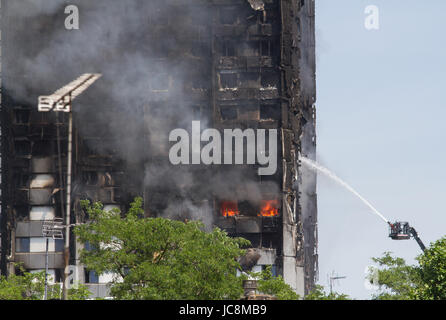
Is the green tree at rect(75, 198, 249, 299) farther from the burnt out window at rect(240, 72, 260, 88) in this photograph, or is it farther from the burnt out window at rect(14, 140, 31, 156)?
the burnt out window at rect(240, 72, 260, 88)

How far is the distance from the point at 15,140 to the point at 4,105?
456 centimetres

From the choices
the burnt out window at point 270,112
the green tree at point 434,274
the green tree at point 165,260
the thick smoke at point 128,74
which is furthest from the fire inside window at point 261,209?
the green tree at point 434,274

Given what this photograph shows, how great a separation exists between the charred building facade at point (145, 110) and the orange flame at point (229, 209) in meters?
0.12

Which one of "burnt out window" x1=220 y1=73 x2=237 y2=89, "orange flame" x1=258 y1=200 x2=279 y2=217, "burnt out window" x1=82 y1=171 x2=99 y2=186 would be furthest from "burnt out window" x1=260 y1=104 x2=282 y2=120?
"burnt out window" x1=82 y1=171 x2=99 y2=186

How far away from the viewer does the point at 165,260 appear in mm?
76438

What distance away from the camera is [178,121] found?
126 m

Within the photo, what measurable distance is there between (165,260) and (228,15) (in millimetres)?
57319

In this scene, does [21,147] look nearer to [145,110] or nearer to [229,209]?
[145,110]

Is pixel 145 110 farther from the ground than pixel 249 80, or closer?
closer

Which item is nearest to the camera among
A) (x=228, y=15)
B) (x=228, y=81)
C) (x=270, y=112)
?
(x=228, y=81)

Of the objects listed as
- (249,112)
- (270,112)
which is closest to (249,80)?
(249,112)

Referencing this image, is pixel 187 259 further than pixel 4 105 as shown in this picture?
No
